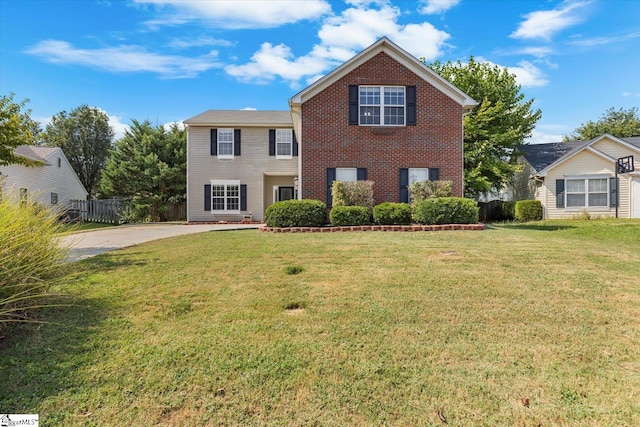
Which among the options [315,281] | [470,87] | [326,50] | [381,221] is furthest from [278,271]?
[470,87]

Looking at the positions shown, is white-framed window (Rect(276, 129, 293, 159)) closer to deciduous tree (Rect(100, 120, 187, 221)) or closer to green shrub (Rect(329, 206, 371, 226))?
deciduous tree (Rect(100, 120, 187, 221))

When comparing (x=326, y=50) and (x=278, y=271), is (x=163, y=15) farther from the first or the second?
(x=278, y=271)

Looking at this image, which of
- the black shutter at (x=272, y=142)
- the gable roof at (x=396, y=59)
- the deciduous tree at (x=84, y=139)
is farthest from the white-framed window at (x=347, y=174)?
the deciduous tree at (x=84, y=139)

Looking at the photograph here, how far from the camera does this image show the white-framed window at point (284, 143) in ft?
66.6

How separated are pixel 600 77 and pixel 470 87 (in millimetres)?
9071

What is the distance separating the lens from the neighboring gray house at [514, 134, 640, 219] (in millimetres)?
19078

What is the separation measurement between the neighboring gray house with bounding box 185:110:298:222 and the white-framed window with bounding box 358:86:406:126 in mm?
6795

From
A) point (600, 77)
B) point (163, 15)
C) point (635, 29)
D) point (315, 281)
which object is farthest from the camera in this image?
point (600, 77)

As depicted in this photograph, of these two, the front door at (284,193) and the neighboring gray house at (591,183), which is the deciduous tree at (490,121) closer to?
the neighboring gray house at (591,183)

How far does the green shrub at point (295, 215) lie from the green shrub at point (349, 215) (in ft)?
2.02

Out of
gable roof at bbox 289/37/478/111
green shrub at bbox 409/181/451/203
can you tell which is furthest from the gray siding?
green shrub at bbox 409/181/451/203

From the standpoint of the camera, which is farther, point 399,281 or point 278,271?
point 278,271

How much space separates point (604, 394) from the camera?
2.66 metres

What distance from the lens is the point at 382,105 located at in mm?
14539
